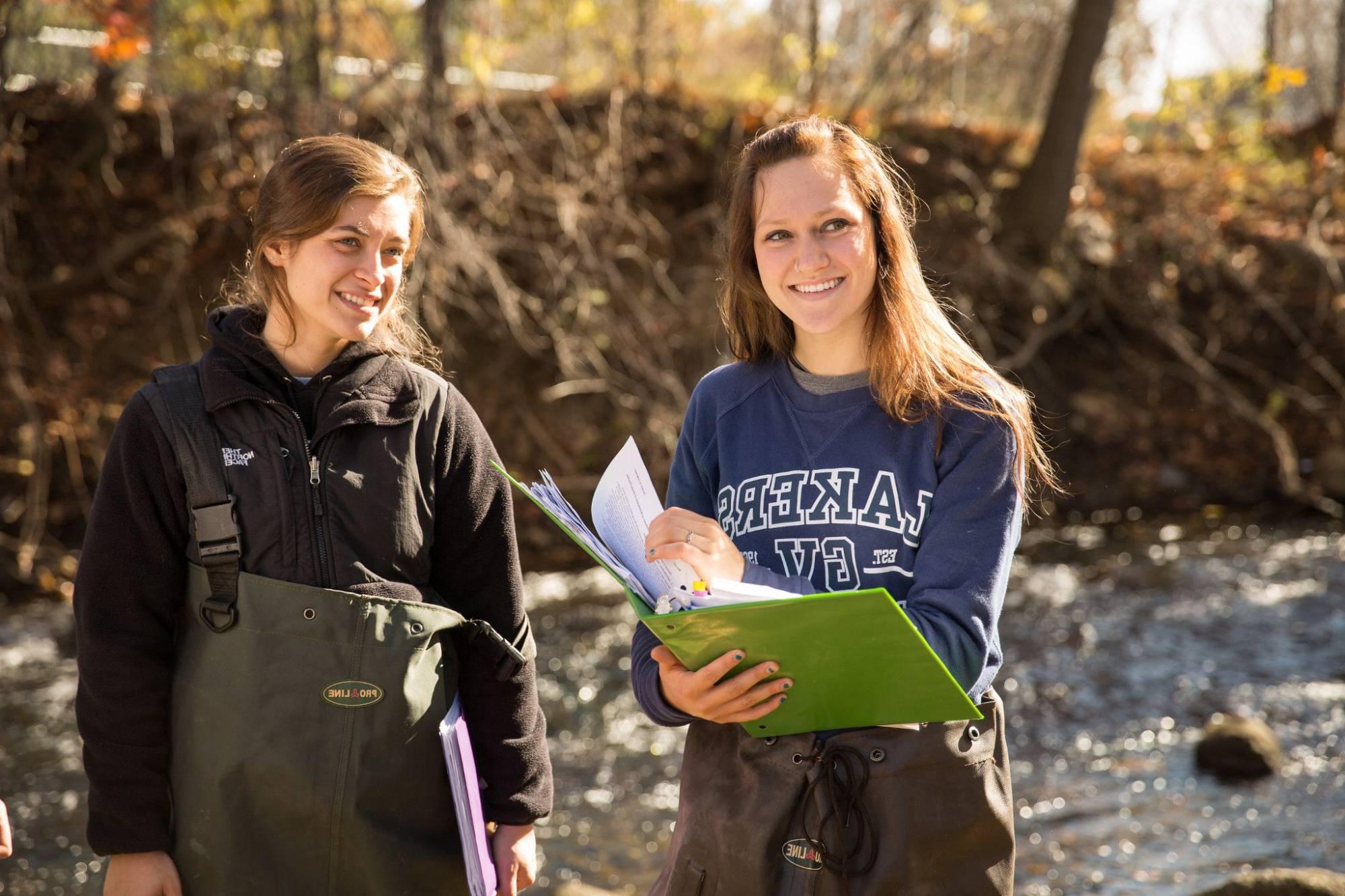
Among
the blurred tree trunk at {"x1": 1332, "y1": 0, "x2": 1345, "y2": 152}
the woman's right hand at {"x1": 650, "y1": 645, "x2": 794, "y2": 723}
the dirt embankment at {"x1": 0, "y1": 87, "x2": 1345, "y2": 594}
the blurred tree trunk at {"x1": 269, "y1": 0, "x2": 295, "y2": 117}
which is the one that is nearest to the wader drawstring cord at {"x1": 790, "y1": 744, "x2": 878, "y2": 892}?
the woman's right hand at {"x1": 650, "y1": 645, "x2": 794, "y2": 723}

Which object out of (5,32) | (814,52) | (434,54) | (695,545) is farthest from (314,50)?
(695,545)

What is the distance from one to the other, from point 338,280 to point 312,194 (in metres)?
0.16

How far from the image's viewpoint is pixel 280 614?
7.04 feet

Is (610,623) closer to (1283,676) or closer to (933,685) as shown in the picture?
(1283,676)

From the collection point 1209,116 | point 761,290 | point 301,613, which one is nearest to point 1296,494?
point 1209,116

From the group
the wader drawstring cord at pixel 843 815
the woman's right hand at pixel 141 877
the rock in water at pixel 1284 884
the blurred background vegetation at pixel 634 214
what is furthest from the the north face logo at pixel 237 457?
the blurred background vegetation at pixel 634 214

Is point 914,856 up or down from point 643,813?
up

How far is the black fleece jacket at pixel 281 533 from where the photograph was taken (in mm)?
2148

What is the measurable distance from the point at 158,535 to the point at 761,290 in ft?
3.82

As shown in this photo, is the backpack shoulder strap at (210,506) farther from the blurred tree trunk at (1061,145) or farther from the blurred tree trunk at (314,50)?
the blurred tree trunk at (1061,145)

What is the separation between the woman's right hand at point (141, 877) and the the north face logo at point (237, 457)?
69 centimetres

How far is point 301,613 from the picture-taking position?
2143mm

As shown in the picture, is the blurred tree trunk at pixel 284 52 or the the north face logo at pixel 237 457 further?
the blurred tree trunk at pixel 284 52

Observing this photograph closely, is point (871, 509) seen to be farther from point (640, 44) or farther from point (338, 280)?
point (640, 44)
